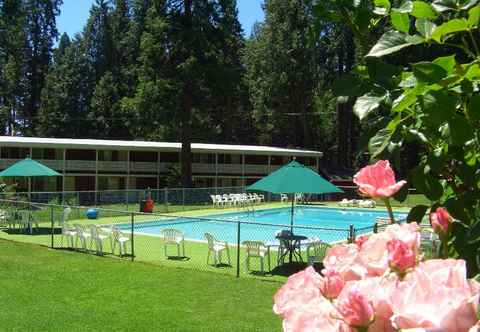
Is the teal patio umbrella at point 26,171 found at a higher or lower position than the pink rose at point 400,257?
lower

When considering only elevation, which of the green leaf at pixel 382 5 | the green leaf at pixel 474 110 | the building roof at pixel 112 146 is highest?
the building roof at pixel 112 146

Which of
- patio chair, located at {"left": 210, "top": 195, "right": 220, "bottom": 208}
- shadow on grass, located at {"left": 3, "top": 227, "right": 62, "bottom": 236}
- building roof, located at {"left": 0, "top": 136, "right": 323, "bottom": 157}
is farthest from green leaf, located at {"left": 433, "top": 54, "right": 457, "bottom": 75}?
building roof, located at {"left": 0, "top": 136, "right": 323, "bottom": 157}

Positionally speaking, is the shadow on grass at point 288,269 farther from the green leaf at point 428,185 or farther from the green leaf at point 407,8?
the green leaf at point 407,8

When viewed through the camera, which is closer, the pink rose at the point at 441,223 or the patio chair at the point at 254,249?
the pink rose at the point at 441,223

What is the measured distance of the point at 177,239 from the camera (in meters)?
16.6

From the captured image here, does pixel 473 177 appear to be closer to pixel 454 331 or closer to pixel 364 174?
pixel 364 174

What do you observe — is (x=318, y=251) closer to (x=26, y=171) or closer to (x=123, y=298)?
(x=123, y=298)

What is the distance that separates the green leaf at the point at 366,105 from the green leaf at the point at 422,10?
241mm

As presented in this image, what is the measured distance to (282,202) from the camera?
38938 millimetres

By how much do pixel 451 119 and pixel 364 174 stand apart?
309mm

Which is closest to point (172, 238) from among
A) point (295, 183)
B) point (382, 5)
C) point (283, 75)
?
point (295, 183)

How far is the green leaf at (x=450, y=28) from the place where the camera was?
1427 millimetres

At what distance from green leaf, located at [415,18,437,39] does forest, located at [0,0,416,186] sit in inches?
1592

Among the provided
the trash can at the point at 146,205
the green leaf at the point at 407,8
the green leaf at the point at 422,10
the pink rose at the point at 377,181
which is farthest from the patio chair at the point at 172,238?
the pink rose at the point at 377,181
